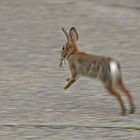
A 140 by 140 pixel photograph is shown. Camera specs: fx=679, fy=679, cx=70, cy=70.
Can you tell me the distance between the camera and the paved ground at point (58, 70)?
23.3ft

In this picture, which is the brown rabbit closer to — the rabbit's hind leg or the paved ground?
the rabbit's hind leg

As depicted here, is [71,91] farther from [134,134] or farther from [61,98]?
[134,134]

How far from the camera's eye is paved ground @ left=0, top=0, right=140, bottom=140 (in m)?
7.11

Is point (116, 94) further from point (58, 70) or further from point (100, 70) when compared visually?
point (58, 70)

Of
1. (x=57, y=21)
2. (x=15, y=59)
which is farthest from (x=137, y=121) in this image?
(x=57, y=21)

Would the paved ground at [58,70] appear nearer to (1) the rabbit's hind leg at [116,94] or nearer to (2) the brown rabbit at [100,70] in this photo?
(1) the rabbit's hind leg at [116,94]

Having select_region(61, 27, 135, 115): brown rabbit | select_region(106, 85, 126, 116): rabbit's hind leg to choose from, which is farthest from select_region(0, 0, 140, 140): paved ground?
select_region(61, 27, 135, 115): brown rabbit

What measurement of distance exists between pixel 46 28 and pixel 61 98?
5322mm

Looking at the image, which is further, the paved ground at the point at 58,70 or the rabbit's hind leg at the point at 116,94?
the rabbit's hind leg at the point at 116,94

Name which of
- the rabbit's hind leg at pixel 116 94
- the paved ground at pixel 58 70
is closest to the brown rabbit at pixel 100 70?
the rabbit's hind leg at pixel 116 94

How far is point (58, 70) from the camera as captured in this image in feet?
34.3

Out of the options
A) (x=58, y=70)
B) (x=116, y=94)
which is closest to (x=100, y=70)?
(x=116, y=94)

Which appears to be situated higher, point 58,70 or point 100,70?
point 100,70

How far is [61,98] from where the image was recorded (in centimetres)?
855
